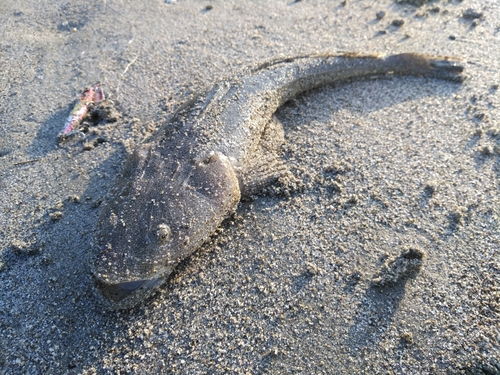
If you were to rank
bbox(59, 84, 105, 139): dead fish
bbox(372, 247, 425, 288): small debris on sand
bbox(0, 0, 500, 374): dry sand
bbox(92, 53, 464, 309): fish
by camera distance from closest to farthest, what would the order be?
bbox(0, 0, 500, 374): dry sand → bbox(92, 53, 464, 309): fish → bbox(372, 247, 425, 288): small debris on sand → bbox(59, 84, 105, 139): dead fish

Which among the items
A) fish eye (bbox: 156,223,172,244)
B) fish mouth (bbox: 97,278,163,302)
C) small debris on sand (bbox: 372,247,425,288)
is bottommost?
small debris on sand (bbox: 372,247,425,288)

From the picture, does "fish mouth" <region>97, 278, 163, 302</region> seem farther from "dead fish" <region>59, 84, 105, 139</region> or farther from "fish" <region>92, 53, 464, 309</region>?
"dead fish" <region>59, 84, 105, 139</region>

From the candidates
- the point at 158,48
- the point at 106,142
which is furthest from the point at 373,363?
the point at 158,48

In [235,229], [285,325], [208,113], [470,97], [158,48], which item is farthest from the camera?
[158,48]

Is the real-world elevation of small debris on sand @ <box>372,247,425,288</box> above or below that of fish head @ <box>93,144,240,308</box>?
below

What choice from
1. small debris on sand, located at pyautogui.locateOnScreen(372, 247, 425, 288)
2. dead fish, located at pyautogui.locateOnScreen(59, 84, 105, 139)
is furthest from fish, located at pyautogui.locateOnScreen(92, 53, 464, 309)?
small debris on sand, located at pyautogui.locateOnScreen(372, 247, 425, 288)

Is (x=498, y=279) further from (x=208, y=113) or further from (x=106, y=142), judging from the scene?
(x=106, y=142)

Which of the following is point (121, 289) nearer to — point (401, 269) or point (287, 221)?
point (287, 221)

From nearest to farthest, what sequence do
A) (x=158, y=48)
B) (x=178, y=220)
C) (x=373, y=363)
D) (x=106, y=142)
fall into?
(x=373, y=363) < (x=178, y=220) < (x=106, y=142) < (x=158, y=48)

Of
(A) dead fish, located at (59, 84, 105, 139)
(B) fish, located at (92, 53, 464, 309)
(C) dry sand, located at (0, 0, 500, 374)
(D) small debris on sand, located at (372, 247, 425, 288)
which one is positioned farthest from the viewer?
(A) dead fish, located at (59, 84, 105, 139)
